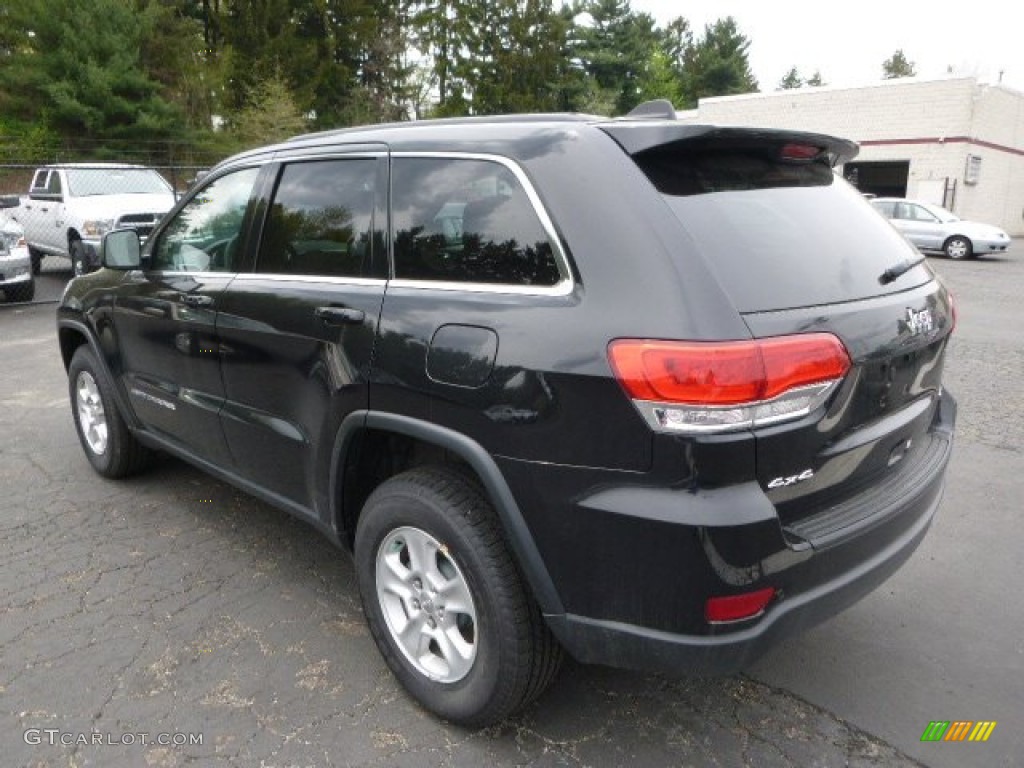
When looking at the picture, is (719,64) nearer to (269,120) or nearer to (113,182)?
(269,120)

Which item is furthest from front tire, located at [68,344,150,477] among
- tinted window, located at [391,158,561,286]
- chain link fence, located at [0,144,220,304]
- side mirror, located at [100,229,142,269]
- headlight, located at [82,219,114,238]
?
headlight, located at [82,219,114,238]

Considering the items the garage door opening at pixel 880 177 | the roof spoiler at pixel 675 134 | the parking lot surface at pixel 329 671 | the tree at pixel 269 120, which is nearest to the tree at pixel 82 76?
the tree at pixel 269 120

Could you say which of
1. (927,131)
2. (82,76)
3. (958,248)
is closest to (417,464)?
(958,248)

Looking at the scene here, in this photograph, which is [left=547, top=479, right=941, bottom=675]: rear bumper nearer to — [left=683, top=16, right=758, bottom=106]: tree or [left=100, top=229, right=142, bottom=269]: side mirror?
[left=100, top=229, right=142, bottom=269]: side mirror

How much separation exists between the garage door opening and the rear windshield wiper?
1207 inches

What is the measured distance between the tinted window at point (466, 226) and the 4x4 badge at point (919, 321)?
1111 millimetres

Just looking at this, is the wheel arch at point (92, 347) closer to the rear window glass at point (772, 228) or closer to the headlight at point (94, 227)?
the rear window glass at point (772, 228)

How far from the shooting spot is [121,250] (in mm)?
3893

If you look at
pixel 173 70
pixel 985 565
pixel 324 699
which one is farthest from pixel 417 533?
pixel 173 70

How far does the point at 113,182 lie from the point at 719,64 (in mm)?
53420

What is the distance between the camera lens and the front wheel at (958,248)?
64.6 ft

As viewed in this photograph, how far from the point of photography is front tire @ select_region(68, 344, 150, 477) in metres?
4.40

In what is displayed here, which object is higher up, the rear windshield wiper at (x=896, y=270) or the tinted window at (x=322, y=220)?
the tinted window at (x=322, y=220)

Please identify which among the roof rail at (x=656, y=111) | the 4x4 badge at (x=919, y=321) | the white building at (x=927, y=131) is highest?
the white building at (x=927, y=131)
